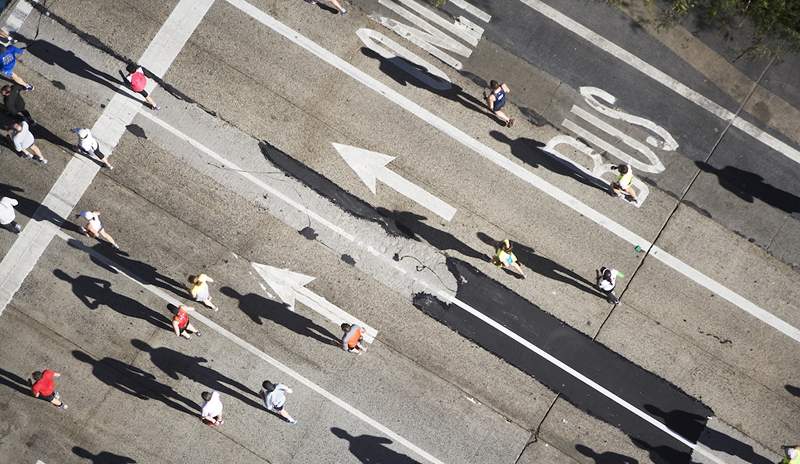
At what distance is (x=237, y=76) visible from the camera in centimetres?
1595

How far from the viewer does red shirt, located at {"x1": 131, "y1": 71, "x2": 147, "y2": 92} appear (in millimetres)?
15052

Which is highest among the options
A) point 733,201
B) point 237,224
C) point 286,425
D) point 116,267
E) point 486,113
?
point 733,201

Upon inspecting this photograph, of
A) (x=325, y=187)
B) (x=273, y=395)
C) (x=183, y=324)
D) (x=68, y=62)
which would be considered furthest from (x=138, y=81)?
(x=273, y=395)

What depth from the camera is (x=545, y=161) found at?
52.4ft

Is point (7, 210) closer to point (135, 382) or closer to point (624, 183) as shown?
point (135, 382)

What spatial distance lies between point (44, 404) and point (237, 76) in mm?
9292

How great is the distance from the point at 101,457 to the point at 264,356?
4561mm

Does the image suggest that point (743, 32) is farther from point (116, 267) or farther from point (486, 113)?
point (116, 267)

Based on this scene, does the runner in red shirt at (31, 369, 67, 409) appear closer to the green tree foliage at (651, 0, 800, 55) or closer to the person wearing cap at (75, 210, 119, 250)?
the person wearing cap at (75, 210, 119, 250)

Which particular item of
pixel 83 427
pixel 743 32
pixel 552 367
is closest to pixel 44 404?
pixel 83 427

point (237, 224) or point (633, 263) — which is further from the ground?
point (633, 263)

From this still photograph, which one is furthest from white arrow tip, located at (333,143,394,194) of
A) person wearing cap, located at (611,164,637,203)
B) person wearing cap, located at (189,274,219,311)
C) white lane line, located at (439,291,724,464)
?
person wearing cap, located at (611,164,637,203)

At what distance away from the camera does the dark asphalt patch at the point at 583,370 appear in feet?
51.0

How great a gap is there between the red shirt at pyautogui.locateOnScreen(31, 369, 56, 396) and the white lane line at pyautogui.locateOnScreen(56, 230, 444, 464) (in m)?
2.81
